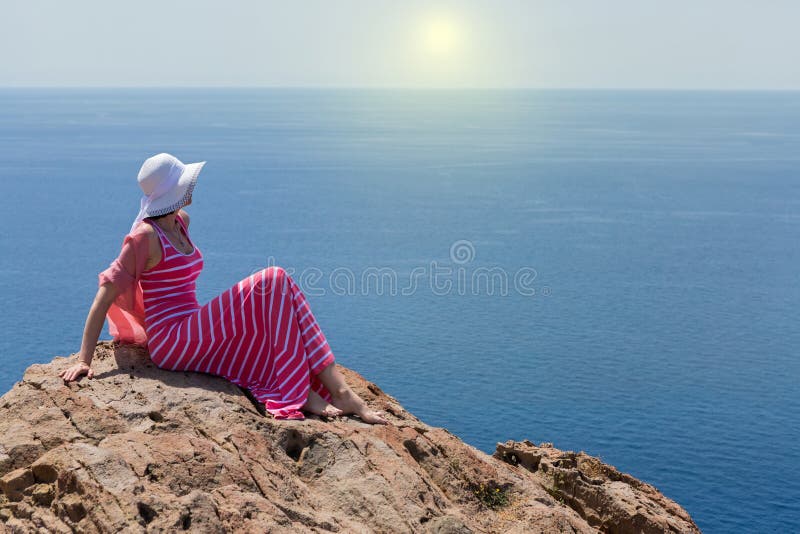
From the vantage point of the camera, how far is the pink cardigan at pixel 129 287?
817 centimetres

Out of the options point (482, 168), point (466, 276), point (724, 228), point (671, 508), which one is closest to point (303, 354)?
point (671, 508)

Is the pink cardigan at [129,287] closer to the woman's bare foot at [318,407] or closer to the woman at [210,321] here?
the woman at [210,321]

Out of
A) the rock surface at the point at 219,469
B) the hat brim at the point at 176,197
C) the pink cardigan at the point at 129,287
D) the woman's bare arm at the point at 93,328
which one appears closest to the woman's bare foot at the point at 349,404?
the rock surface at the point at 219,469

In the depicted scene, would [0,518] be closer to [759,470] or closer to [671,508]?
[671,508]

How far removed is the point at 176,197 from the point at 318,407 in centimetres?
242

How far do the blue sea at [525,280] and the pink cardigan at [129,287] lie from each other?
33954mm

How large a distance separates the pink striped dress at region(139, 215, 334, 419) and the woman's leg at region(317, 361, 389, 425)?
0.31 ft

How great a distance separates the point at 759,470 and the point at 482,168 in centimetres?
8997

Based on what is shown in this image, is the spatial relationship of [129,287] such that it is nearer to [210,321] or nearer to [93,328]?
[93,328]

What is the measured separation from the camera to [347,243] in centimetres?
8306

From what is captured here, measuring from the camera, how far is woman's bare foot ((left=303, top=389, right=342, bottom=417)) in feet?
27.2

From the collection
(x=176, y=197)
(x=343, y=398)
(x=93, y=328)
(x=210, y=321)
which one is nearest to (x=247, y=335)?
(x=210, y=321)

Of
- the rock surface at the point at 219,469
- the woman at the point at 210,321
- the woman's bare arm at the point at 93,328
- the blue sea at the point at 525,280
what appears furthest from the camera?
the blue sea at the point at 525,280

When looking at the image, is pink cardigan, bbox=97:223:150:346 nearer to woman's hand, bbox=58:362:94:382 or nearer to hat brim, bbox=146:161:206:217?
hat brim, bbox=146:161:206:217
